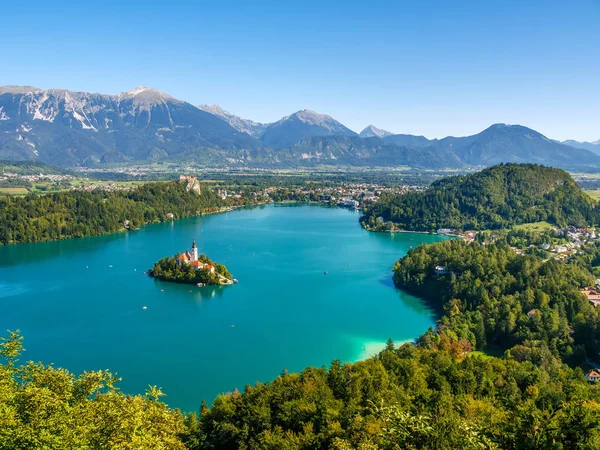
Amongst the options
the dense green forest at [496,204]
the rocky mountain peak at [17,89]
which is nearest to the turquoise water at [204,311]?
the dense green forest at [496,204]

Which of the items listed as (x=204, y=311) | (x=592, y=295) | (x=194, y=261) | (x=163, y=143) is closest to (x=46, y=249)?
(x=194, y=261)

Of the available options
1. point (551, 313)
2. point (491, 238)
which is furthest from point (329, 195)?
point (551, 313)

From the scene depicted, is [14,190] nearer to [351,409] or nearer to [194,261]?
[194,261]

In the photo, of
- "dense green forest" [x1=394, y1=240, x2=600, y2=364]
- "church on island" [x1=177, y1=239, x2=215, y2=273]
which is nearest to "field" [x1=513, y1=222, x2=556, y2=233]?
"dense green forest" [x1=394, y1=240, x2=600, y2=364]

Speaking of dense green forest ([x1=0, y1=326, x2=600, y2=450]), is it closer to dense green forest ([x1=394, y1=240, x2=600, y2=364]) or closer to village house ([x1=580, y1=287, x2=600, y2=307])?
dense green forest ([x1=394, y1=240, x2=600, y2=364])

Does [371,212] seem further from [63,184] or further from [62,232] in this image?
[63,184]
